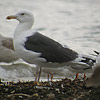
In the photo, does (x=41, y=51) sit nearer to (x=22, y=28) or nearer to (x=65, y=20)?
(x=22, y=28)

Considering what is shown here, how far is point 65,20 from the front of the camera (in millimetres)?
20844

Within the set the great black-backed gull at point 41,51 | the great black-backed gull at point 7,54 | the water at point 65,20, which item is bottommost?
the great black-backed gull at point 41,51

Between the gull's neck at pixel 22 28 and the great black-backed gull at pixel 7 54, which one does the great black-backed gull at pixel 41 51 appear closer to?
the gull's neck at pixel 22 28

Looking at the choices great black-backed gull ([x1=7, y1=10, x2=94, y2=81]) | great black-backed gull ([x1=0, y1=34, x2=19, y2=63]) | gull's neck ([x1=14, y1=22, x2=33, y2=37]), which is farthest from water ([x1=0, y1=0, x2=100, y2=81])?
great black-backed gull ([x1=7, y1=10, x2=94, y2=81])

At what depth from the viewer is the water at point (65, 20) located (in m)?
16.5

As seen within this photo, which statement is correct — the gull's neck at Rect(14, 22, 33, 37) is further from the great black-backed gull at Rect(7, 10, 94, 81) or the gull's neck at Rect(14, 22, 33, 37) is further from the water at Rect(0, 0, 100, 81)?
the water at Rect(0, 0, 100, 81)

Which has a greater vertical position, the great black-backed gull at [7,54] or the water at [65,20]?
the water at [65,20]

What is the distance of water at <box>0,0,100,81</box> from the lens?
16531 millimetres

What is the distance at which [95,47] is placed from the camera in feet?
50.2

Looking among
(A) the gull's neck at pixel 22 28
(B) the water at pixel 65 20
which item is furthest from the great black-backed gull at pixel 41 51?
(B) the water at pixel 65 20

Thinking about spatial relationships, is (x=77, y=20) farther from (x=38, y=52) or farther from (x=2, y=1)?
(x=38, y=52)

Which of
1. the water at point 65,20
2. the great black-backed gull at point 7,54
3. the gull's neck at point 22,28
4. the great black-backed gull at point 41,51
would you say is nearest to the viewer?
the great black-backed gull at point 41,51

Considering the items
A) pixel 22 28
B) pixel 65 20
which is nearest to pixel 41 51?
pixel 22 28

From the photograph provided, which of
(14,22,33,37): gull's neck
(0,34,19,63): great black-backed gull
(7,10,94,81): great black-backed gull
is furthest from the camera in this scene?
(0,34,19,63): great black-backed gull
